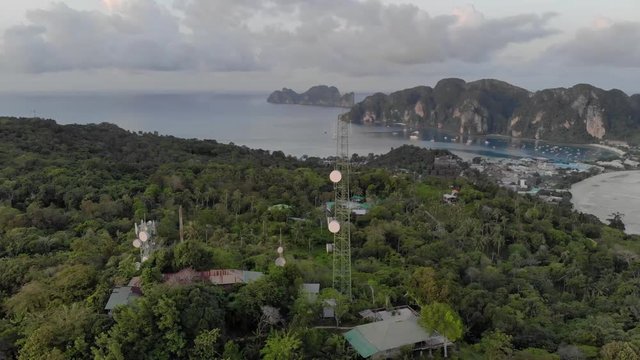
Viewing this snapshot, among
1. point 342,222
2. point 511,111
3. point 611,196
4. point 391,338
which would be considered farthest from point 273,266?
point 511,111

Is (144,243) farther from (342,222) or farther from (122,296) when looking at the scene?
(342,222)

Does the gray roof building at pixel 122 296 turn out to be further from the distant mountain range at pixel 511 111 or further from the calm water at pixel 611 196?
the distant mountain range at pixel 511 111

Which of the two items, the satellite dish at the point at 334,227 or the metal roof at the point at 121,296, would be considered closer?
the metal roof at the point at 121,296

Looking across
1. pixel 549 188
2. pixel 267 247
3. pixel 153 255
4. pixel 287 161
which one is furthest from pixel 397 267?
pixel 549 188

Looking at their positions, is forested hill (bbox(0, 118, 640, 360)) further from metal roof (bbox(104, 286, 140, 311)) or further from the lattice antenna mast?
the lattice antenna mast

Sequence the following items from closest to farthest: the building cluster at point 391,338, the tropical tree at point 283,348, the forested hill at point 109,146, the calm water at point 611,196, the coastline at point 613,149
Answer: the tropical tree at point 283,348, the building cluster at point 391,338, the forested hill at point 109,146, the calm water at point 611,196, the coastline at point 613,149

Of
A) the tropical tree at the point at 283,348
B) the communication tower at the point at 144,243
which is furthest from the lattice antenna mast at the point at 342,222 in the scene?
the communication tower at the point at 144,243

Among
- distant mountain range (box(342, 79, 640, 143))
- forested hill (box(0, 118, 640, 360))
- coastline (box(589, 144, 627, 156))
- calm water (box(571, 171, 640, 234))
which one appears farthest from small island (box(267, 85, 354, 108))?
forested hill (box(0, 118, 640, 360))
